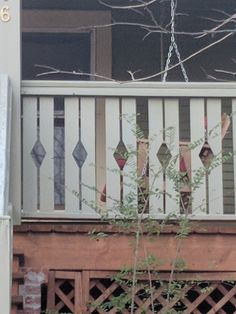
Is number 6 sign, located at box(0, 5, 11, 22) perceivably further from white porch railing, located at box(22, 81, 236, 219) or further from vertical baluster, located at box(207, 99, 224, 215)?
vertical baluster, located at box(207, 99, 224, 215)

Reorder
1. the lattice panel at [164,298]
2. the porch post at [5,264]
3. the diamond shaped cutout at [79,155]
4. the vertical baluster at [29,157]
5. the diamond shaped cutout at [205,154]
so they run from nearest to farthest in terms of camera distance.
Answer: the porch post at [5,264], the lattice panel at [164,298], the vertical baluster at [29,157], the diamond shaped cutout at [79,155], the diamond shaped cutout at [205,154]

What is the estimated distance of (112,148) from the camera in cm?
668

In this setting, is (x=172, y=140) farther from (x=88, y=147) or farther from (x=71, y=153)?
(x=71, y=153)

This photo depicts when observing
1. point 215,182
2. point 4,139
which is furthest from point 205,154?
point 4,139

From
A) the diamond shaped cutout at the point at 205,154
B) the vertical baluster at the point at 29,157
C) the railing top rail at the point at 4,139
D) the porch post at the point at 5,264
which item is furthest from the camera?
the diamond shaped cutout at the point at 205,154

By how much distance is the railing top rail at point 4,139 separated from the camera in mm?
5402

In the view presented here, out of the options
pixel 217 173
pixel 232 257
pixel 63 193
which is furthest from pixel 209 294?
pixel 63 193

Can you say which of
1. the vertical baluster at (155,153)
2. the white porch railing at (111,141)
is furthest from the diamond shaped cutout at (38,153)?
the vertical baluster at (155,153)

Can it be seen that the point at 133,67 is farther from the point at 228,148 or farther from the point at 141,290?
the point at 141,290

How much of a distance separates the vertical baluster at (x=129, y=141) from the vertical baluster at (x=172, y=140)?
9.4 inches

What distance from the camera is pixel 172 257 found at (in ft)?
21.4

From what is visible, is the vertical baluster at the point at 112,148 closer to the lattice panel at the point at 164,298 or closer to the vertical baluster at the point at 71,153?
the vertical baluster at the point at 71,153

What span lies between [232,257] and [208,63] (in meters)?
4.31

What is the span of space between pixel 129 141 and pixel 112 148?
0.50 feet
